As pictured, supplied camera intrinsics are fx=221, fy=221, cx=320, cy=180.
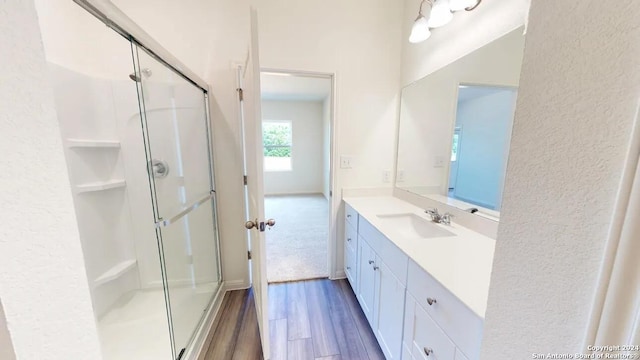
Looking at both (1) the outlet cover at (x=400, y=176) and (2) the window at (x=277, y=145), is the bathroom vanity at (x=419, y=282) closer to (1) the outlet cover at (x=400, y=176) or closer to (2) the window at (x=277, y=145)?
(1) the outlet cover at (x=400, y=176)

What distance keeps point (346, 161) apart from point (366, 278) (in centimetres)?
104

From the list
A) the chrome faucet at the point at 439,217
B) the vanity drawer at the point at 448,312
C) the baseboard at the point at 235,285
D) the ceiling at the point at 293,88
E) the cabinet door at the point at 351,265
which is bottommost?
the baseboard at the point at 235,285

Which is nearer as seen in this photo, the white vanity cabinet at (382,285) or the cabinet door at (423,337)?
the cabinet door at (423,337)

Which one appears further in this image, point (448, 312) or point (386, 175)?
point (386, 175)

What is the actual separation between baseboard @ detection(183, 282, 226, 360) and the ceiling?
114 inches

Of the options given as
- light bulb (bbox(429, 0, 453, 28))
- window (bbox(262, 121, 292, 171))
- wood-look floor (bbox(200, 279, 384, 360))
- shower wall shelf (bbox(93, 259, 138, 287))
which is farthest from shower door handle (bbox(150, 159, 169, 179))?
window (bbox(262, 121, 292, 171))

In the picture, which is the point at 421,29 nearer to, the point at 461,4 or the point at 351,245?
the point at 461,4

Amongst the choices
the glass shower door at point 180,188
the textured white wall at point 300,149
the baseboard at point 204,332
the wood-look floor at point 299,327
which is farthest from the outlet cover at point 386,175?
the textured white wall at point 300,149

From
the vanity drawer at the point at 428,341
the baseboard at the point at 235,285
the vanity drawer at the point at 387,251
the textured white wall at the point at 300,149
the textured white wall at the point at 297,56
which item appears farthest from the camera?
the textured white wall at the point at 300,149

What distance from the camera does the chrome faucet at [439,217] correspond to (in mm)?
1506

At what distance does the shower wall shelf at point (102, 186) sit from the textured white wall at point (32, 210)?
62.8 inches

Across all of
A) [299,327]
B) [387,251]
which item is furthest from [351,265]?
[387,251]

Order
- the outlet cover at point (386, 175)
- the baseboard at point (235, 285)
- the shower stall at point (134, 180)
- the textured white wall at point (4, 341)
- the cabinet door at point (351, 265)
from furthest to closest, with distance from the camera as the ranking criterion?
the outlet cover at point (386, 175) → the baseboard at point (235, 285) → the cabinet door at point (351, 265) → the shower stall at point (134, 180) → the textured white wall at point (4, 341)

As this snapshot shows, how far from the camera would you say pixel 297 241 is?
315cm
